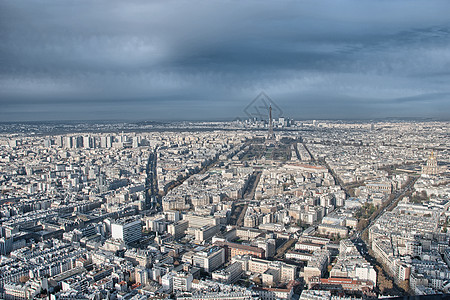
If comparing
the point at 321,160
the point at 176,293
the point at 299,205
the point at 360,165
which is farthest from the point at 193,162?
the point at 176,293

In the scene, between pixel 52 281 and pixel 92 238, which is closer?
pixel 52 281

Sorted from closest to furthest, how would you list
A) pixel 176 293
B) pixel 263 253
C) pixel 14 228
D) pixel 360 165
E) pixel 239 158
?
pixel 176 293
pixel 263 253
pixel 14 228
pixel 360 165
pixel 239 158

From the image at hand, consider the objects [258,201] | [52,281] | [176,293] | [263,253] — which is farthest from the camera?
[258,201]

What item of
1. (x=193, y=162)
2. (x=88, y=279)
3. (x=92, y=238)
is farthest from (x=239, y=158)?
(x=88, y=279)

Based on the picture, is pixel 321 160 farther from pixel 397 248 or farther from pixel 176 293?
pixel 176 293

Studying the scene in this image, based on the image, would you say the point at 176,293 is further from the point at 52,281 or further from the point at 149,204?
the point at 149,204

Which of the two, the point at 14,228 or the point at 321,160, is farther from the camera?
the point at 321,160
